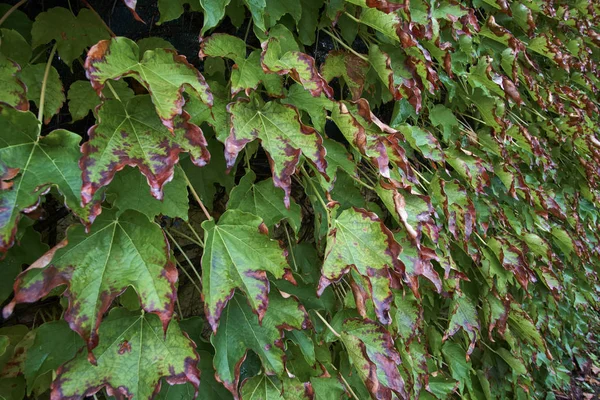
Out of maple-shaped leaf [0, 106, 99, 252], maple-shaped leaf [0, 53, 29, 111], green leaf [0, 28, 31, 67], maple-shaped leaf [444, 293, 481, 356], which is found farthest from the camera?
maple-shaped leaf [444, 293, 481, 356]

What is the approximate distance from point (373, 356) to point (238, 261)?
0.45 meters

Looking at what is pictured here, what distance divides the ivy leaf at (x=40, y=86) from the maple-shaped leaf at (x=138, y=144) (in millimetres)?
216

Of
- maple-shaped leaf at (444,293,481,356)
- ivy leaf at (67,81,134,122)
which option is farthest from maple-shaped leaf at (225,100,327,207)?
maple-shaped leaf at (444,293,481,356)

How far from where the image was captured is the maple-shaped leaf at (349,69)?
123 centimetres

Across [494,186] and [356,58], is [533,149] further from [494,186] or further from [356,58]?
[356,58]

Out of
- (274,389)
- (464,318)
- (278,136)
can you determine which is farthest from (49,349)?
(464,318)

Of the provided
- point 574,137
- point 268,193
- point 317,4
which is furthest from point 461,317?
point 574,137

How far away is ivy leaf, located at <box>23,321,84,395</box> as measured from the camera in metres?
0.81

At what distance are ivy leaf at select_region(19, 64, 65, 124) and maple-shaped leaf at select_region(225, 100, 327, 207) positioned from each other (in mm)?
337

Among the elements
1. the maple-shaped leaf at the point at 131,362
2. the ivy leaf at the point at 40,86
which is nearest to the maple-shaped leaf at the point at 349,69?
the ivy leaf at the point at 40,86

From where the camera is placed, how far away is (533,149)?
1.98 metres

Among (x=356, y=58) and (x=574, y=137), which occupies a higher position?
(x=356, y=58)

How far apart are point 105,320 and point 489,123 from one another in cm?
151

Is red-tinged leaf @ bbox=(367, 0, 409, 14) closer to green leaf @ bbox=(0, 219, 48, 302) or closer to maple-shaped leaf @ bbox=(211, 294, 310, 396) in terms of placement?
maple-shaped leaf @ bbox=(211, 294, 310, 396)
